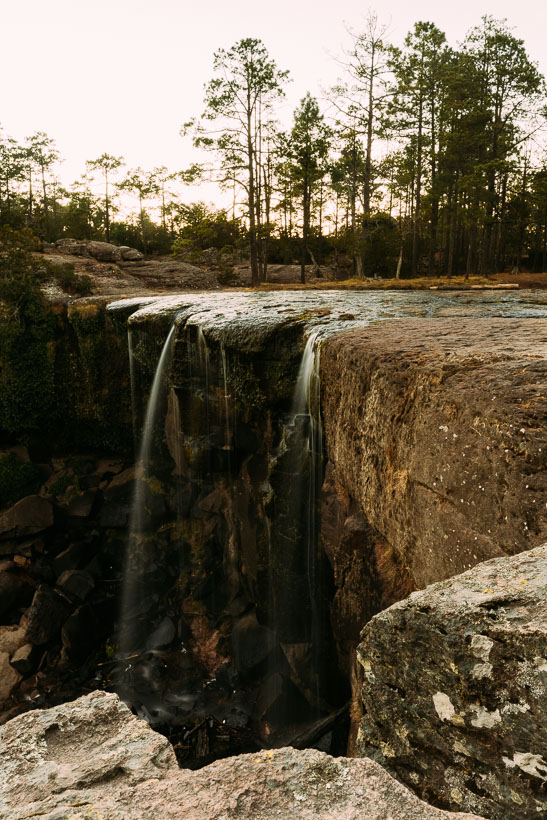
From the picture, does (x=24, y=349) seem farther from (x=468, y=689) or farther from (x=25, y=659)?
(x=468, y=689)

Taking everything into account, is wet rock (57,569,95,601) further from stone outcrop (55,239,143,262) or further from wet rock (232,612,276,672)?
stone outcrop (55,239,143,262)

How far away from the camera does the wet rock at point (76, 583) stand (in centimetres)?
1239

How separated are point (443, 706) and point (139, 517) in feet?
45.9

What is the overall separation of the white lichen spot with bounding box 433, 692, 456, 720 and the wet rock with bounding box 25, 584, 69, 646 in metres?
12.0

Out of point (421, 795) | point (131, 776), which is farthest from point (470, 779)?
point (131, 776)

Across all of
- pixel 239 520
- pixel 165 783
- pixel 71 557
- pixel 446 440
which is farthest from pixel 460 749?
pixel 71 557

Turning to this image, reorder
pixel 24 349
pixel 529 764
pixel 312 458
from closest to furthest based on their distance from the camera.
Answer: pixel 529 764
pixel 312 458
pixel 24 349

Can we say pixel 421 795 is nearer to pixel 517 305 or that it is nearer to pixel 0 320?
pixel 517 305

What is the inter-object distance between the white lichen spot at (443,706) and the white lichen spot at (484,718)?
8cm

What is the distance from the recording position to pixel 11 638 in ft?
36.8

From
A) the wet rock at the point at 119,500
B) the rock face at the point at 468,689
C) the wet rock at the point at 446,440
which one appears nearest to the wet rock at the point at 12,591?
the wet rock at the point at 119,500

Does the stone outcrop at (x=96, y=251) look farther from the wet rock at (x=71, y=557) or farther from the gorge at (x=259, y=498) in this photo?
the wet rock at (x=71, y=557)

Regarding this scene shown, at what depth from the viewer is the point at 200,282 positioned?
2825 cm

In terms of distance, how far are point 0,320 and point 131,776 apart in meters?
16.8
